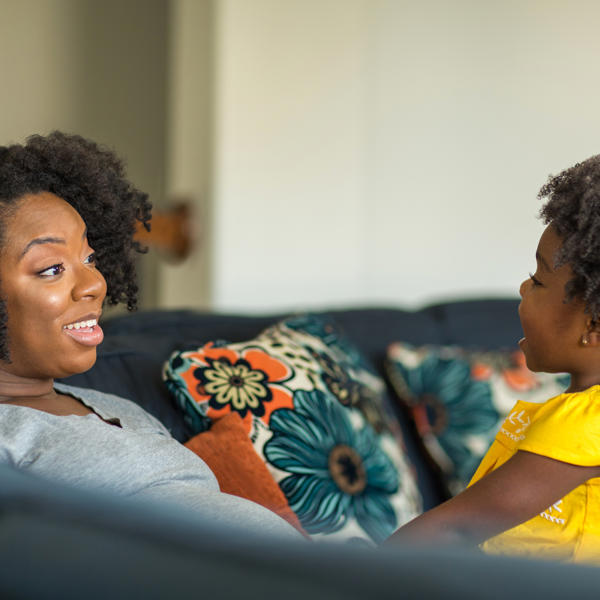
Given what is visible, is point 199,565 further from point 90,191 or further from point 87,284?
point 90,191

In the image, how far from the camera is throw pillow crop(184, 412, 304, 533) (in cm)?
121

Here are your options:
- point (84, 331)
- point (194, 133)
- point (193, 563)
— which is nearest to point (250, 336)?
point (84, 331)

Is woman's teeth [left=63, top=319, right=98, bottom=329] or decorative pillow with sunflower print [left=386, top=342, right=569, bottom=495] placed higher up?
woman's teeth [left=63, top=319, right=98, bottom=329]

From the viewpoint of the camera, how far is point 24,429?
2.91 feet

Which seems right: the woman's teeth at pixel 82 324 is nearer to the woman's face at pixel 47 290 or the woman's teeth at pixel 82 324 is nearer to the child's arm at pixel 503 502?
the woman's face at pixel 47 290

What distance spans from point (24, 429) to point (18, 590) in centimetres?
48

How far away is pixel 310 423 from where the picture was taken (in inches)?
54.7

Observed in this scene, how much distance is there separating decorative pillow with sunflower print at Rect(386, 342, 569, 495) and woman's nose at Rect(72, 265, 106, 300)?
0.93 metres

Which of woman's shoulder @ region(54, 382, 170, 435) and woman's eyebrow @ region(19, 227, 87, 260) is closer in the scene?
woman's eyebrow @ region(19, 227, 87, 260)

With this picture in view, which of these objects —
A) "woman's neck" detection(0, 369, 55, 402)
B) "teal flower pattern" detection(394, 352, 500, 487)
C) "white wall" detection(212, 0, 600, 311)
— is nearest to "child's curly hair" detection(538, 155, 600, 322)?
"woman's neck" detection(0, 369, 55, 402)

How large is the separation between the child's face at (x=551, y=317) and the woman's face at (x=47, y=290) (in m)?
0.52

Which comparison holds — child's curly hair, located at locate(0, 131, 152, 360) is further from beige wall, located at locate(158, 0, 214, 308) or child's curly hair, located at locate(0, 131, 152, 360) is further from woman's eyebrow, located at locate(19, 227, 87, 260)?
beige wall, located at locate(158, 0, 214, 308)

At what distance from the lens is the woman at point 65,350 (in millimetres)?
862

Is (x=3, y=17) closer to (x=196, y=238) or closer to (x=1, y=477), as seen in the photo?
(x=196, y=238)
